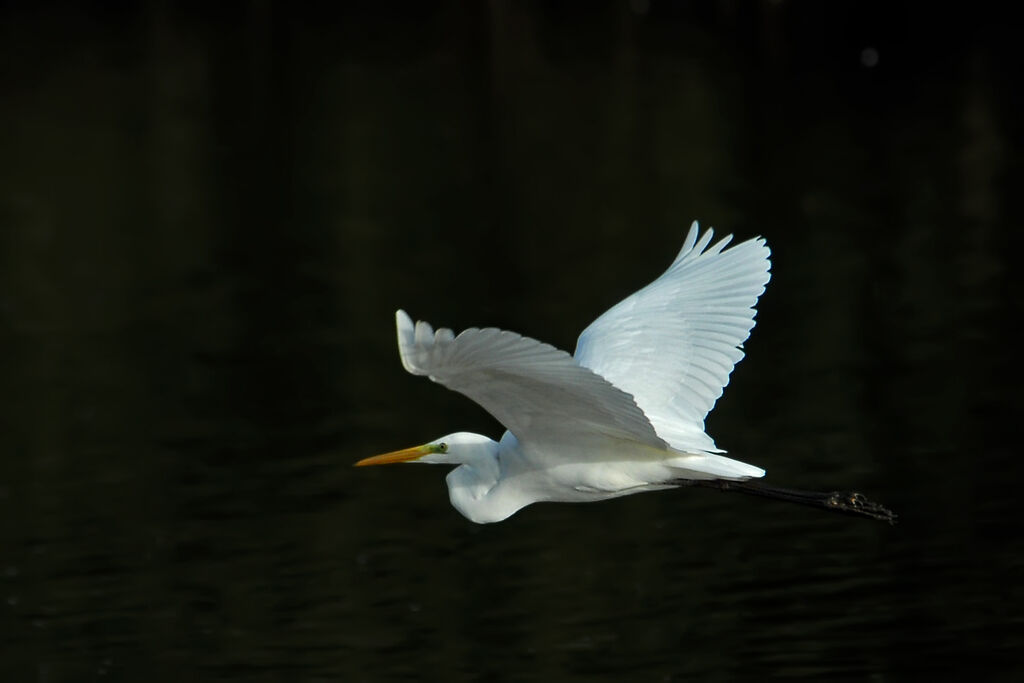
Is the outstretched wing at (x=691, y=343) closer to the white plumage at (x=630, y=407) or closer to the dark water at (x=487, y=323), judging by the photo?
the white plumage at (x=630, y=407)

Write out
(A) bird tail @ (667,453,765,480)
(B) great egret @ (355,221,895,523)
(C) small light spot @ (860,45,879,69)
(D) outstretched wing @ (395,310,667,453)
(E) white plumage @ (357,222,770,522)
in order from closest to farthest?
(D) outstretched wing @ (395,310,667,453) < (E) white plumage @ (357,222,770,522) < (B) great egret @ (355,221,895,523) < (A) bird tail @ (667,453,765,480) < (C) small light spot @ (860,45,879,69)

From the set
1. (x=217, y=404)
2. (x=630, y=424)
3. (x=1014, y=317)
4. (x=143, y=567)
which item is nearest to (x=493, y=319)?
(x=217, y=404)

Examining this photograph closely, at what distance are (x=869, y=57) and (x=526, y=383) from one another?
20.9 metres

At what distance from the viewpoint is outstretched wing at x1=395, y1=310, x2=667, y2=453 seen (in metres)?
4.80

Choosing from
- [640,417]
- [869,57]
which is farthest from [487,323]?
[869,57]

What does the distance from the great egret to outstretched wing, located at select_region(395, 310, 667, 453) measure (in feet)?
0.03

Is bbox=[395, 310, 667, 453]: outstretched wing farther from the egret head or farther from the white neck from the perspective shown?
the egret head

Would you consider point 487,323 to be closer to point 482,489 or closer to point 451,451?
point 451,451

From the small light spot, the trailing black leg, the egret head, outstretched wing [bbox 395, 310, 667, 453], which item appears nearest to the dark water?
the small light spot

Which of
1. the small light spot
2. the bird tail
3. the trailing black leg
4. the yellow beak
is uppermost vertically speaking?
the small light spot

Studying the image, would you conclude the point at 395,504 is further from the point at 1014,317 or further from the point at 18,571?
the point at 1014,317

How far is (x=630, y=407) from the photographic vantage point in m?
5.43

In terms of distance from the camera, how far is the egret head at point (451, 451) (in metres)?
6.59

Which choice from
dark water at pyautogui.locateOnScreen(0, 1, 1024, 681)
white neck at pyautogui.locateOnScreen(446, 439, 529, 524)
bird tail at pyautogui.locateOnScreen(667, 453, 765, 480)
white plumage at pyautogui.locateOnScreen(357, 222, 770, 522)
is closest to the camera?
white plumage at pyautogui.locateOnScreen(357, 222, 770, 522)
